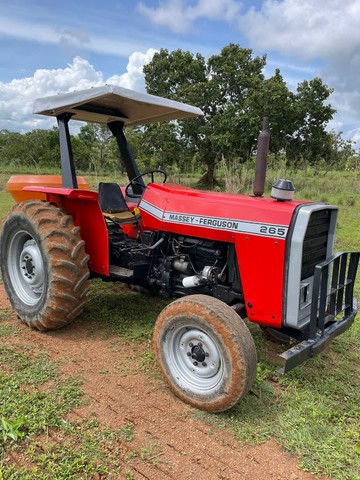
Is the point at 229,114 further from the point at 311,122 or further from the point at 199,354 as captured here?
the point at 199,354

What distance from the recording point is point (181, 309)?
2.80 metres

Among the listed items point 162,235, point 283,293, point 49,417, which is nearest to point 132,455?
point 49,417

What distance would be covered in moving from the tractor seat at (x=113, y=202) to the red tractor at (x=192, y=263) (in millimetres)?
11

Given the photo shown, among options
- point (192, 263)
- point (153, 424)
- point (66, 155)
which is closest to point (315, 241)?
point (192, 263)

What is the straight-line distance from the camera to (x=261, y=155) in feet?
9.93

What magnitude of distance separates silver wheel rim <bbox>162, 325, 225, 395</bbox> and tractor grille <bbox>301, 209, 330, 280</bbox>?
867 millimetres

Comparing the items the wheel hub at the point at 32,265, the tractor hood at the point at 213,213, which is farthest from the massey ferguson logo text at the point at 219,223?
the wheel hub at the point at 32,265

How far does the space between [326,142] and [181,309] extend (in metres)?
17.5

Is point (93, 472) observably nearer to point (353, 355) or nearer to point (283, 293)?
point (283, 293)

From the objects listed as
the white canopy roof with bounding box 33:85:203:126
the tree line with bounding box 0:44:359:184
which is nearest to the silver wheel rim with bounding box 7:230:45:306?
the white canopy roof with bounding box 33:85:203:126

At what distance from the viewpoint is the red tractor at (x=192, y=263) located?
2.71 meters

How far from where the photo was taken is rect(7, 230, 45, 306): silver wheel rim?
3.89 metres

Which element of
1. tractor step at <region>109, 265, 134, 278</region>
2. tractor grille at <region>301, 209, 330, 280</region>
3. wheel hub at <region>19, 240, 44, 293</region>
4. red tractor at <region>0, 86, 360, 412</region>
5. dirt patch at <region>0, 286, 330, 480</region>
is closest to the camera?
dirt patch at <region>0, 286, 330, 480</region>

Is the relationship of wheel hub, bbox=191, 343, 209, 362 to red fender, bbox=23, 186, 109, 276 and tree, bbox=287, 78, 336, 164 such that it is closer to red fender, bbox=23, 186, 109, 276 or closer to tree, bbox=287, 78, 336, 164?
red fender, bbox=23, 186, 109, 276
